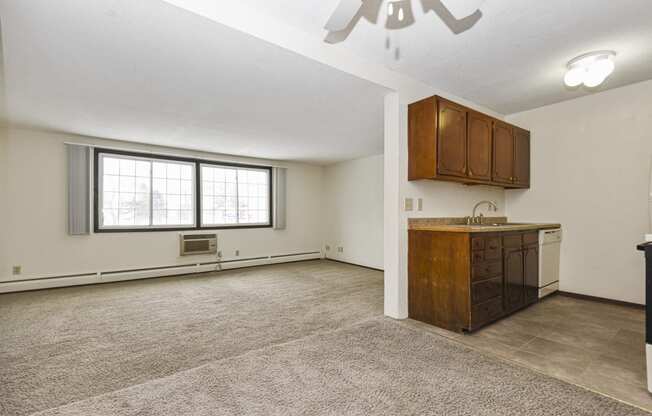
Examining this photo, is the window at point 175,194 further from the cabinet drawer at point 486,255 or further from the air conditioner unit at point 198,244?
the cabinet drawer at point 486,255

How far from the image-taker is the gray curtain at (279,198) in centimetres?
641

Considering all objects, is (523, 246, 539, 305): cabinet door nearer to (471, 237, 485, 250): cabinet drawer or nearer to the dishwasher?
the dishwasher

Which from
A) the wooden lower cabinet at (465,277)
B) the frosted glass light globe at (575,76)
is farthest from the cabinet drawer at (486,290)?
Result: the frosted glass light globe at (575,76)

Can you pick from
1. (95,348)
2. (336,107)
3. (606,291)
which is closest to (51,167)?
(95,348)

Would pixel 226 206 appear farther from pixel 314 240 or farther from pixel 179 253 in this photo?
pixel 314 240

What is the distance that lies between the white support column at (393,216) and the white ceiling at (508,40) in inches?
18.4

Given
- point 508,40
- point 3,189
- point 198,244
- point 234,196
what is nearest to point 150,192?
point 198,244

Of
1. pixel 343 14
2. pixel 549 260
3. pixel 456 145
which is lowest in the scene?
pixel 549 260

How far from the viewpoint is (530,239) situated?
3.27m

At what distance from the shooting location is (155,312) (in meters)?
3.26

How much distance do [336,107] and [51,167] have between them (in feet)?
14.0

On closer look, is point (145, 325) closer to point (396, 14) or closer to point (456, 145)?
point (396, 14)

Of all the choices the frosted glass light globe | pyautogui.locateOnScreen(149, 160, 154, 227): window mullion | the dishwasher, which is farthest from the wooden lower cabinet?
pyautogui.locateOnScreen(149, 160, 154, 227): window mullion

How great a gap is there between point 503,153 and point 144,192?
5.46 m
